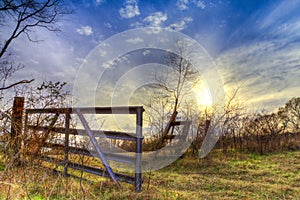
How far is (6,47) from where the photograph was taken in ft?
45.7

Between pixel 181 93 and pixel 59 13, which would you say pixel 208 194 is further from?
pixel 59 13

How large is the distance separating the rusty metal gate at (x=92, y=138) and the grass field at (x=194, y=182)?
0.83 feet

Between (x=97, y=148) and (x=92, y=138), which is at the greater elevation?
(x=92, y=138)

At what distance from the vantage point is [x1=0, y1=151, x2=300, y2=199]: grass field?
3.76m

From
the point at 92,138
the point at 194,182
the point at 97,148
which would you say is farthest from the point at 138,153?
the point at 194,182

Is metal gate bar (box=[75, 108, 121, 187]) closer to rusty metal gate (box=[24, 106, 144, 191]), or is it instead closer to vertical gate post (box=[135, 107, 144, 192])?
rusty metal gate (box=[24, 106, 144, 191])

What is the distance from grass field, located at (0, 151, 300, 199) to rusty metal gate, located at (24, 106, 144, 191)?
9.9 inches

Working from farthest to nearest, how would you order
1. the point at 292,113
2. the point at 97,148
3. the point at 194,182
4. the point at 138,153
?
the point at 292,113 < the point at 194,182 < the point at 97,148 < the point at 138,153

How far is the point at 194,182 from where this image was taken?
6.34 m

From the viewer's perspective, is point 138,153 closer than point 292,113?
Yes

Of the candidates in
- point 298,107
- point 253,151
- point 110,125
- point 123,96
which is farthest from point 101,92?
point 298,107

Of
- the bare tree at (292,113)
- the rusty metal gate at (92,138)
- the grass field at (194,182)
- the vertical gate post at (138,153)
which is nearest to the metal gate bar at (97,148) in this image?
the rusty metal gate at (92,138)

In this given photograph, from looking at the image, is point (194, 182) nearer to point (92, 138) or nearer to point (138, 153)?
point (138, 153)

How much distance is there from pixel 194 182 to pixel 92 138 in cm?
279
